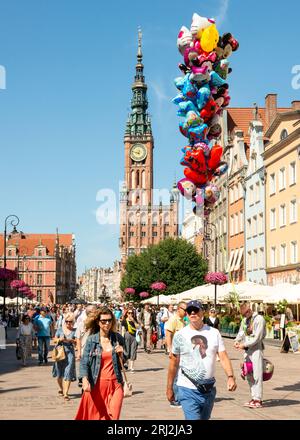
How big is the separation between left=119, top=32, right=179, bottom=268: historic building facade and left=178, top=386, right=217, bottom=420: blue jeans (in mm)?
141057

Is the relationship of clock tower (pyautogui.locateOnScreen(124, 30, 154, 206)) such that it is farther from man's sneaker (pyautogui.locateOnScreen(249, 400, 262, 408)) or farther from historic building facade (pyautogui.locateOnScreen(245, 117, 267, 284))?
man's sneaker (pyautogui.locateOnScreen(249, 400, 262, 408))

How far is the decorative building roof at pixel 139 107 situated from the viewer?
5901 inches

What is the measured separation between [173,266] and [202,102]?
5757cm

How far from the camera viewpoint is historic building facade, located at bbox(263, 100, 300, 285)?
41.2m

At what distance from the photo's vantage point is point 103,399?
817cm

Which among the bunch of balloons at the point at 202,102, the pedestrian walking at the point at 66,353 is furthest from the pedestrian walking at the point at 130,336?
the pedestrian walking at the point at 66,353

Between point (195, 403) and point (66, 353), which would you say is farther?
point (66, 353)

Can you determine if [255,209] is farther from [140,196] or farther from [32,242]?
[140,196]

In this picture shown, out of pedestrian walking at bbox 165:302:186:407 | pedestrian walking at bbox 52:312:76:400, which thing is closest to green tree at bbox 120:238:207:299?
pedestrian walking at bbox 52:312:76:400

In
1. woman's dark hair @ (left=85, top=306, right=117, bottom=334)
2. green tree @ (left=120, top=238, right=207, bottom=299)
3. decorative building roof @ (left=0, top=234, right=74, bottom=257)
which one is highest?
decorative building roof @ (left=0, top=234, right=74, bottom=257)

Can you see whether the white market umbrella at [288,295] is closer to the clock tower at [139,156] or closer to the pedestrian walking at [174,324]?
the pedestrian walking at [174,324]

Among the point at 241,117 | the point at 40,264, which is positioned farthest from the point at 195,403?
the point at 40,264

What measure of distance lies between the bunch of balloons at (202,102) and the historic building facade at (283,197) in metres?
23.1
